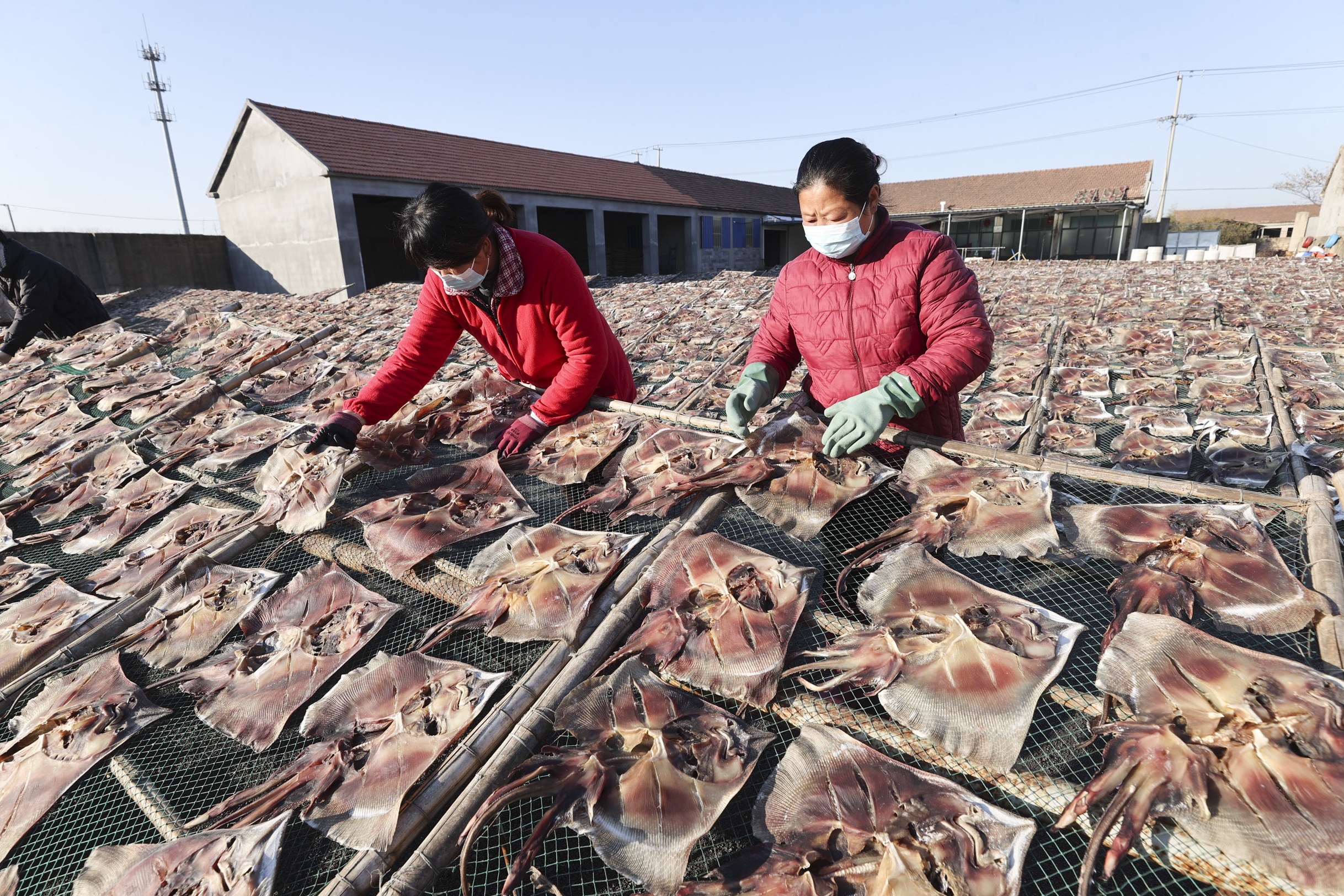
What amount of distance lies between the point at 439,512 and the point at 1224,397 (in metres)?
6.21

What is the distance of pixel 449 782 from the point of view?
1361 millimetres

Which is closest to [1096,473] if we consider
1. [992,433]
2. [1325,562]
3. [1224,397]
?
[1325,562]

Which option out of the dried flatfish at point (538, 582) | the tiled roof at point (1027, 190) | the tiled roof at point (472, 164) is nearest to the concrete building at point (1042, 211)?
the tiled roof at point (1027, 190)

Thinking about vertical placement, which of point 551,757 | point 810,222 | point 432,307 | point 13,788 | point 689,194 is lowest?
point 13,788

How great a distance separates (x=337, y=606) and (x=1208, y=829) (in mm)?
2326

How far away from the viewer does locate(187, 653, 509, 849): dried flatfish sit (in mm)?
1362

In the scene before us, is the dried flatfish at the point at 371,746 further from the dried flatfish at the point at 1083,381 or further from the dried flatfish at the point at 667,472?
the dried flatfish at the point at 1083,381

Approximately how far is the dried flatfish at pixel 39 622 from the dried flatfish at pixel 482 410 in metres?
1.52

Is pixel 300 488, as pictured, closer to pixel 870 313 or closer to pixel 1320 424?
pixel 870 313

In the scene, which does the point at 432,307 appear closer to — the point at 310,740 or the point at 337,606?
the point at 337,606

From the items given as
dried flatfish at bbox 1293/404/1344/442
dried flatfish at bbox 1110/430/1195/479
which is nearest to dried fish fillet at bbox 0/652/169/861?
dried flatfish at bbox 1110/430/1195/479

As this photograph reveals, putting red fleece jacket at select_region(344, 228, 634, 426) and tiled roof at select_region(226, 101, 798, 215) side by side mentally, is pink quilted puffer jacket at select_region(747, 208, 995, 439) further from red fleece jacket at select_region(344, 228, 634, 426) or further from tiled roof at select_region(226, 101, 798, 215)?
tiled roof at select_region(226, 101, 798, 215)

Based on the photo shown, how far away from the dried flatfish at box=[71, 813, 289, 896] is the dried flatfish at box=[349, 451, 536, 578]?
939 millimetres

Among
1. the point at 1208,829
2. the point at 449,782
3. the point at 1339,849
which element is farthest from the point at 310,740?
the point at 1339,849
